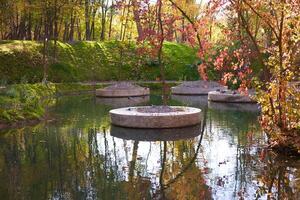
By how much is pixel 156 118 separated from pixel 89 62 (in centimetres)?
2340

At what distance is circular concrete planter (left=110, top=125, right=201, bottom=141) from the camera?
39.1 ft

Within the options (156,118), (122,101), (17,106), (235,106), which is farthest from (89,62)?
(156,118)

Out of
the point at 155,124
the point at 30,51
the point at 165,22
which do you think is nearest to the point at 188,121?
the point at 155,124

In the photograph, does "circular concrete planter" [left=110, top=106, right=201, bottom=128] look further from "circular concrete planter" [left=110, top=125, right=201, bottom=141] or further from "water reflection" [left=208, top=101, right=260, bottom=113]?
"water reflection" [left=208, top=101, right=260, bottom=113]

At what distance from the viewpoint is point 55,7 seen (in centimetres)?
2797

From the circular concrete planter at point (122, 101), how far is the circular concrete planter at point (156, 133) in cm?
748

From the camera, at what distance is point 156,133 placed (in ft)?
41.2

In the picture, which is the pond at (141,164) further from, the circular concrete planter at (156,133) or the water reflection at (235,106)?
the water reflection at (235,106)

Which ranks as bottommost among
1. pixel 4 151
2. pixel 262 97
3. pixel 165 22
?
pixel 4 151

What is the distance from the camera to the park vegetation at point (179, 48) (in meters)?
9.45

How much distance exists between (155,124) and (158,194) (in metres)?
5.96

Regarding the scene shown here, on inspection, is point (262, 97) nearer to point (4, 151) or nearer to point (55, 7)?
point (4, 151)

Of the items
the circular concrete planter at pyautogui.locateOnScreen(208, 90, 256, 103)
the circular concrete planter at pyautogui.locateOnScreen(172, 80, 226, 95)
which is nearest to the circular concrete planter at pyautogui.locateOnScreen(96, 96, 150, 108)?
the circular concrete planter at pyautogui.locateOnScreen(172, 80, 226, 95)

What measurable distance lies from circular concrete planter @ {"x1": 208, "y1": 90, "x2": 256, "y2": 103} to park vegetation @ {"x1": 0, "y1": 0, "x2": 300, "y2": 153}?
1206 mm
